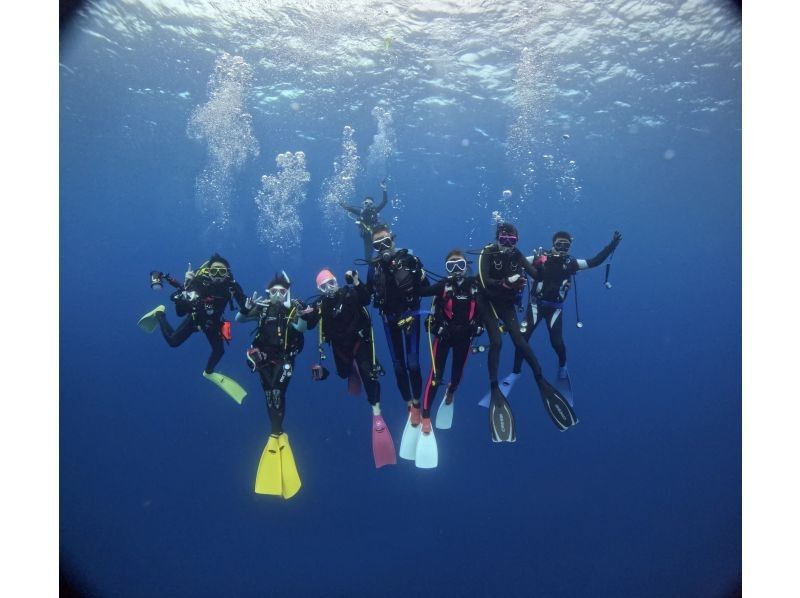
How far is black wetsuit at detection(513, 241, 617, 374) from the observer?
8.16 m

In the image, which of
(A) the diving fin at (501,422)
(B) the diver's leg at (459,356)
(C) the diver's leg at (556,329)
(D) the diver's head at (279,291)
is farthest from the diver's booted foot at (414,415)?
(C) the diver's leg at (556,329)

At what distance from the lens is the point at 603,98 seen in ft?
54.7

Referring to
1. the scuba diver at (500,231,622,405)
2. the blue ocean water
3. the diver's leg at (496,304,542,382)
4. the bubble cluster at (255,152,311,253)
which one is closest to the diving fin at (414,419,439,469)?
the scuba diver at (500,231,622,405)

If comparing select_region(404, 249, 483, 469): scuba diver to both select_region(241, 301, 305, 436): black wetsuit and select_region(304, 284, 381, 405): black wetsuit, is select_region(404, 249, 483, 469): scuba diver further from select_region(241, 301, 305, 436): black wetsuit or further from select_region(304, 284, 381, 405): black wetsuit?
select_region(241, 301, 305, 436): black wetsuit

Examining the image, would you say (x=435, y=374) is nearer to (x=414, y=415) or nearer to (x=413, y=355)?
(x=413, y=355)

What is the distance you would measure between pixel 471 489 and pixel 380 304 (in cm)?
1250

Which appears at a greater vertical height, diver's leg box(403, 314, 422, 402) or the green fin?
diver's leg box(403, 314, 422, 402)

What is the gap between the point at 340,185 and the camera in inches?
1085

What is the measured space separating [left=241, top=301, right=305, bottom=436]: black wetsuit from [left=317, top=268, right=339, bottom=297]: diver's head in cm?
72

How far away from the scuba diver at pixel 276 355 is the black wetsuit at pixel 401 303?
145cm

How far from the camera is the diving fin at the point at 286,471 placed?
7.79 meters

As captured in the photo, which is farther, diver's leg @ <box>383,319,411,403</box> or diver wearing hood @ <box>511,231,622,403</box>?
diver wearing hood @ <box>511,231,622,403</box>

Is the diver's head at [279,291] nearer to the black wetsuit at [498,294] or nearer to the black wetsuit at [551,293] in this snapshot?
the black wetsuit at [498,294]

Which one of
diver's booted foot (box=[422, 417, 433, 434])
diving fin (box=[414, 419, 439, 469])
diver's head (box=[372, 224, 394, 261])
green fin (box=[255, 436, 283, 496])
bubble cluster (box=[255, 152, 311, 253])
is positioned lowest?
green fin (box=[255, 436, 283, 496])
